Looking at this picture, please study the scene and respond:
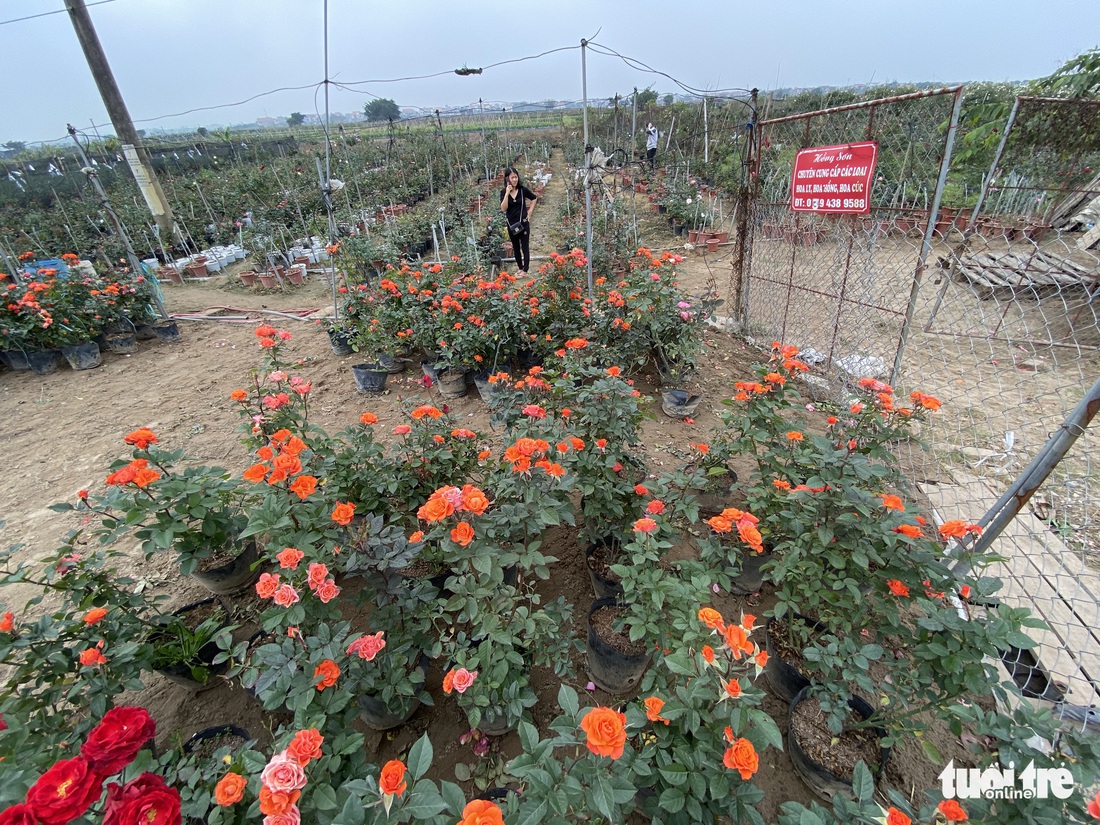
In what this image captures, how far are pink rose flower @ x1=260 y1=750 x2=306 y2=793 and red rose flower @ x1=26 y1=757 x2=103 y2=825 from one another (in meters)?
0.32

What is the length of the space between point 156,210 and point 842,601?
1260 cm

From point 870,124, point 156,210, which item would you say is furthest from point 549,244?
point 156,210

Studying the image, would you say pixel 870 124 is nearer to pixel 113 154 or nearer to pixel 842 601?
pixel 842 601

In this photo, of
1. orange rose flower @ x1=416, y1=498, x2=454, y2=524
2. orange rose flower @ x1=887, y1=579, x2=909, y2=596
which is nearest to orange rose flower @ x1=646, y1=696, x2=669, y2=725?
orange rose flower @ x1=416, y1=498, x2=454, y2=524

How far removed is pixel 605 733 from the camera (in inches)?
33.5

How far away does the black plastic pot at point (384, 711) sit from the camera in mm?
1659

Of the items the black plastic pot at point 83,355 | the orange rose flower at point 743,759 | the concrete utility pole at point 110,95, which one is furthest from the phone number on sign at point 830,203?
the concrete utility pole at point 110,95

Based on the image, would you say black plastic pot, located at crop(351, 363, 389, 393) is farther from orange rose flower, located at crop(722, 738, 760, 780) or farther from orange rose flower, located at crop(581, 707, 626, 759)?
orange rose flower, located at crop(722, 738, 760, 780)

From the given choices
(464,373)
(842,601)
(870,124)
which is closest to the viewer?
(842,601)

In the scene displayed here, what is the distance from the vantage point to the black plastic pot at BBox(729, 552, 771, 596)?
89.0 inches

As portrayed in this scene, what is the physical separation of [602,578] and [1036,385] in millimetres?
4830

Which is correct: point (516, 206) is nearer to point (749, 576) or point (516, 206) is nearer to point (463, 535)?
point (749, 576)

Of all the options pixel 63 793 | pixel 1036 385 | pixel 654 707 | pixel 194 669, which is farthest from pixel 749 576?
pixel 1036 385

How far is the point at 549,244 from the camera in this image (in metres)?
9.51
